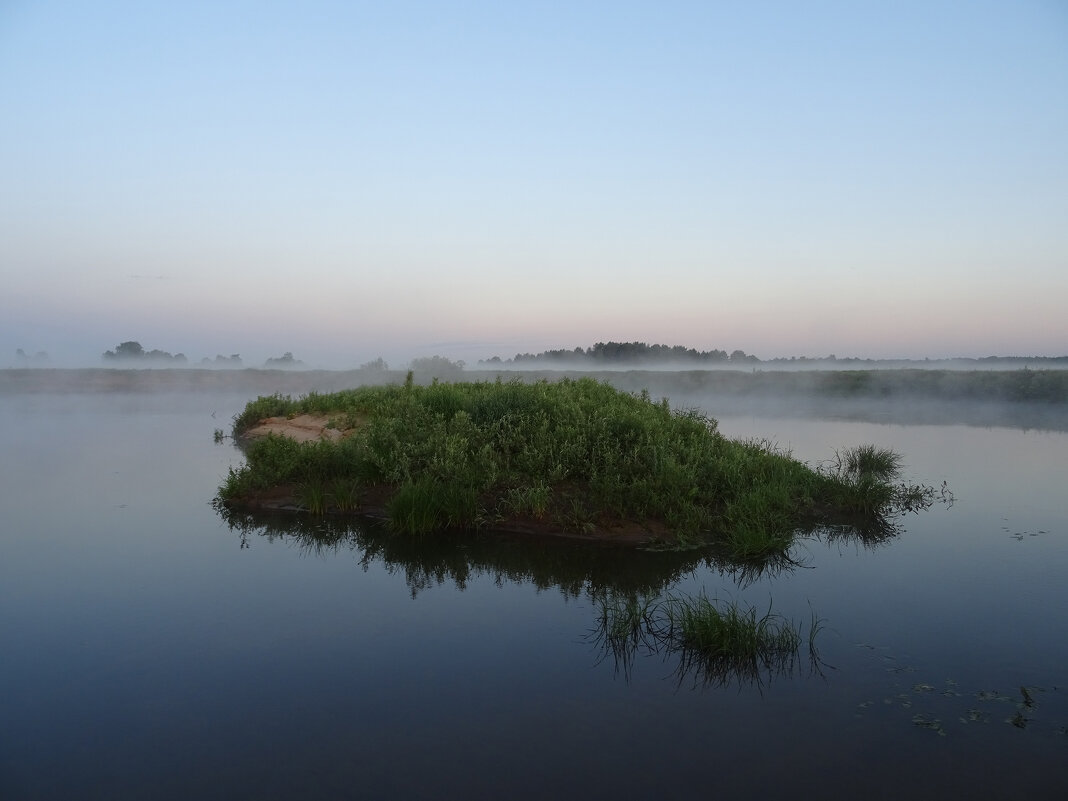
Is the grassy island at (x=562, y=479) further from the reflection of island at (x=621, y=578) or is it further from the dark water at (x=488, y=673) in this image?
the dark water at (x=488, y=673)

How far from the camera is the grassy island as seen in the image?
10.7m

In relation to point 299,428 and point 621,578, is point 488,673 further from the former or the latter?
point 299,428

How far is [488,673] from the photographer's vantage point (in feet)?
20.4

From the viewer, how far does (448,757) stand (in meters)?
4.93

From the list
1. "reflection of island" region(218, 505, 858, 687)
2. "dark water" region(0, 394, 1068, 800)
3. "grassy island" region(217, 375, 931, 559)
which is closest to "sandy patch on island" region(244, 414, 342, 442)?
"grassy island" region(217, 375, 931, 559)

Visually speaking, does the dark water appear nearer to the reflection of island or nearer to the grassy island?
the reflection of island

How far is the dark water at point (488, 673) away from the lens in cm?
475

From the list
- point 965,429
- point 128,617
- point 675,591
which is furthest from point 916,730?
point 965,429

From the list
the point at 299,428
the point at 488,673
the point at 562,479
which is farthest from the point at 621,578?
the point at 299,428

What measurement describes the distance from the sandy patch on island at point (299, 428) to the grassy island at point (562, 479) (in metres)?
3.97

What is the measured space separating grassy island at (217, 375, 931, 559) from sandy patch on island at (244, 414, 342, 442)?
156 inches

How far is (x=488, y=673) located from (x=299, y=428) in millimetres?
15576

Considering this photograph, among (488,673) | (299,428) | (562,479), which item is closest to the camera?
(488,673)

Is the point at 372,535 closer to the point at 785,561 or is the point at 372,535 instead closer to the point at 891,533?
the point at 785,561
